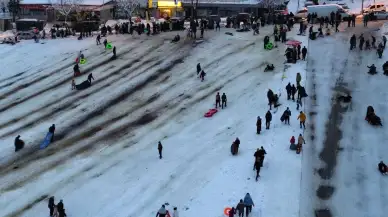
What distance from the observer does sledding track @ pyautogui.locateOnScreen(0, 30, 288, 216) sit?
36969mm

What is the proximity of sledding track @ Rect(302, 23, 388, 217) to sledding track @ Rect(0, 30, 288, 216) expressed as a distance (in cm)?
920

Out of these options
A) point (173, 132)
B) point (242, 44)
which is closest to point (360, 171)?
point (173, 132)

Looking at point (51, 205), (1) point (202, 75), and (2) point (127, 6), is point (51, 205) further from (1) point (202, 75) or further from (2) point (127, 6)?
(2) point (127, 6)

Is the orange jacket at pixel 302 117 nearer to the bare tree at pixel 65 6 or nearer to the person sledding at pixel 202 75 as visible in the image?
the person sledding at pixel 202 75

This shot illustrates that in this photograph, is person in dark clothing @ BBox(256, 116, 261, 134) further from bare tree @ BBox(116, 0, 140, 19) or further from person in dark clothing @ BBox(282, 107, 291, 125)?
bare tree @ BBox(116, 0, 140, 19)

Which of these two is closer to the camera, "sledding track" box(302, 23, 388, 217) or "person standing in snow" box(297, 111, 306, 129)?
"sledding track" box(302, 23, 388, 217)

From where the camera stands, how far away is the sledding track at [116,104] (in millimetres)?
36969

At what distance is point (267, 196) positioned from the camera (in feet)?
94.5

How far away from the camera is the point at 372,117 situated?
121 ft

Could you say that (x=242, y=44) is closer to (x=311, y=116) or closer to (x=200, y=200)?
(x=311, y=116)

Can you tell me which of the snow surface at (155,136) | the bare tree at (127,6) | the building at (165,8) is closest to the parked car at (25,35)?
the snow surface at (155,136)

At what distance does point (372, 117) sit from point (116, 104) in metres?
19.9

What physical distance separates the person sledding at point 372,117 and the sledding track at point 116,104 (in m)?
13.0

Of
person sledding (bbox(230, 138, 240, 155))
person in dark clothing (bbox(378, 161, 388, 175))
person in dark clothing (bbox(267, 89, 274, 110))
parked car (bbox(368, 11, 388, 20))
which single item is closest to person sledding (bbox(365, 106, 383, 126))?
person in dark clothing (bbox(378, 161, 388, 175))
